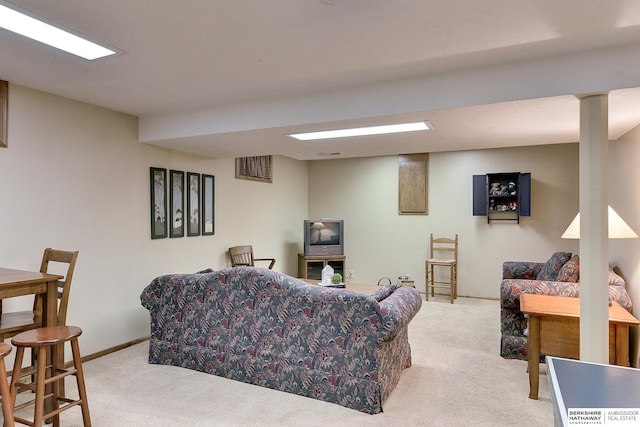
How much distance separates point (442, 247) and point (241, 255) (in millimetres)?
3288

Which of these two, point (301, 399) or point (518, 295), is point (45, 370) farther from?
point (518, 295)

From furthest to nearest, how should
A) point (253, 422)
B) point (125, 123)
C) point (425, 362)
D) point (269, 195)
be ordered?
point (269, 195) < point (125, 123) < point (425, 362) < point (253, 422)

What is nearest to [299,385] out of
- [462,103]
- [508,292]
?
[508,292]

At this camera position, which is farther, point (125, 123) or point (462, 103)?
point (125, 123)

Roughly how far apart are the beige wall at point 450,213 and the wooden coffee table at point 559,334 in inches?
123

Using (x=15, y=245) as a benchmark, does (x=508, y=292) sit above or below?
below

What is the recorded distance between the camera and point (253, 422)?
2.53 metres

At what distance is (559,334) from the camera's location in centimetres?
279

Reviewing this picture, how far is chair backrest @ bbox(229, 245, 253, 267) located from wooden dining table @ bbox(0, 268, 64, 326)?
116 inches

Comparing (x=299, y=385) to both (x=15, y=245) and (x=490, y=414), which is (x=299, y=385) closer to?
(x=490, y=414)

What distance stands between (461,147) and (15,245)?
433cm

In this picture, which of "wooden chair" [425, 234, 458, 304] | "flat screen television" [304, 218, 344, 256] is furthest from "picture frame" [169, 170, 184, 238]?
"wooden chair" [425, 234, 458, 304]

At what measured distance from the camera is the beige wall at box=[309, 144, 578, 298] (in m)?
5.75

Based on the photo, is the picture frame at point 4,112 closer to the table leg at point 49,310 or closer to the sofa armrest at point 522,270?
the table leg at point 49,310
